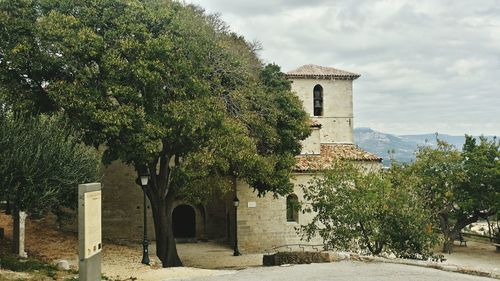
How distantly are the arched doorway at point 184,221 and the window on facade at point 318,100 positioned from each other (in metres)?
14.2

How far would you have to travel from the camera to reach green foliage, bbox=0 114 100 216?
13617mm

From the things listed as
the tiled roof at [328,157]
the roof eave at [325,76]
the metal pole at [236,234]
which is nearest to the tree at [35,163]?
the metal pole at [236,234]

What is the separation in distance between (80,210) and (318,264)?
379 inches

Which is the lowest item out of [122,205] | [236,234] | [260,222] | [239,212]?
[236,234]

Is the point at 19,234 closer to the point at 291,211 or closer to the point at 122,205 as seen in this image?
the point at 122,205

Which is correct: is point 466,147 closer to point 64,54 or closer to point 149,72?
point 149,72

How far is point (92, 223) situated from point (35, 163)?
7129mm

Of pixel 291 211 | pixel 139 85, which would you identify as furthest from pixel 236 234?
pixel 139 85

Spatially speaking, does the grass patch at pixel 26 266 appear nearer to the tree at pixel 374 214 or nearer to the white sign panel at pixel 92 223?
the white sign panel at pixel 92 223

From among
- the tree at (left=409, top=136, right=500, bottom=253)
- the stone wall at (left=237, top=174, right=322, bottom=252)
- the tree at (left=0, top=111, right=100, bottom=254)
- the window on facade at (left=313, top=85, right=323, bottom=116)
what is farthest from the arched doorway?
the window on facade at (left=313, top=85, right=323, bottom=116)

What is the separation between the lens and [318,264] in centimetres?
1545

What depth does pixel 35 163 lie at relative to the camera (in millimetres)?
13898

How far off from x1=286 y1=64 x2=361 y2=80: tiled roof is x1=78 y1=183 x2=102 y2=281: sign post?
30902mm

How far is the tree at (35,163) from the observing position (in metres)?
13.6
